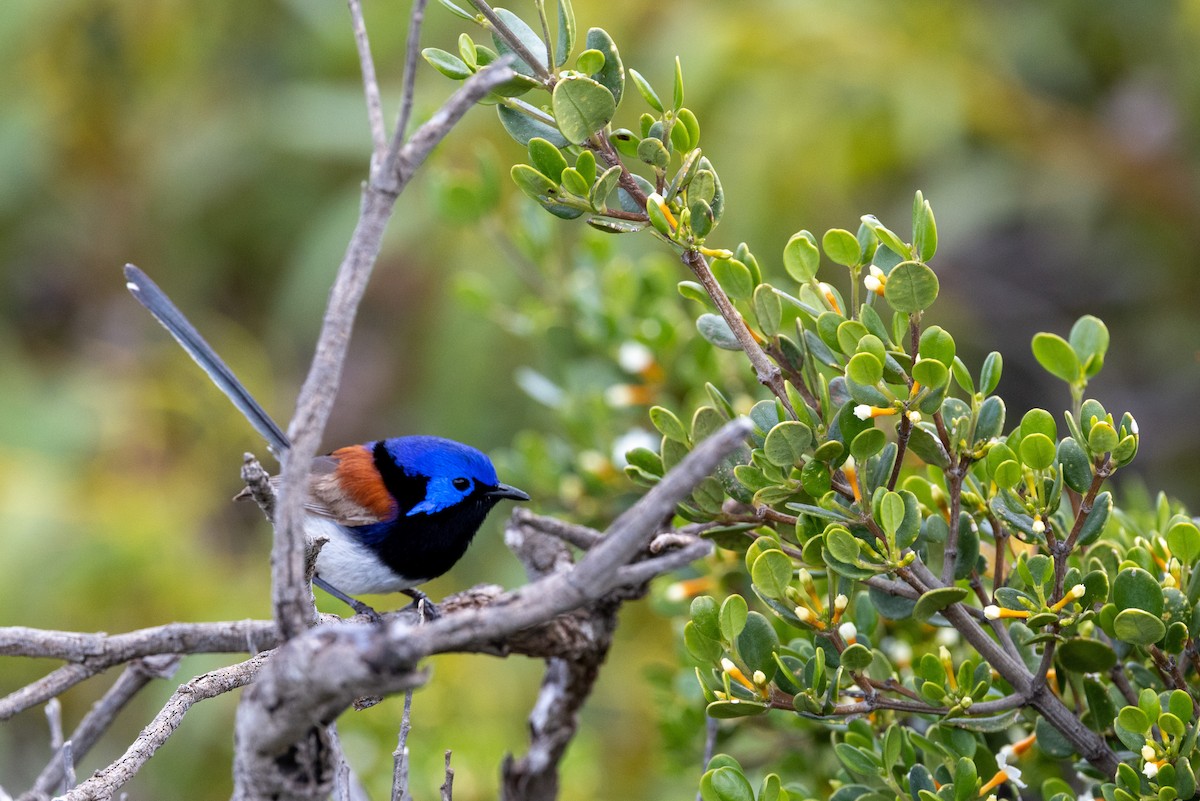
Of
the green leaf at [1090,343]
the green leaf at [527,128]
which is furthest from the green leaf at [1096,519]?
the green leaf at [527,128]

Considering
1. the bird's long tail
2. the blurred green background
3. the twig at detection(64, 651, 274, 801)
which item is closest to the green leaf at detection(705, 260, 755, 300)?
the twig at detection(64, 651, 274, 801)

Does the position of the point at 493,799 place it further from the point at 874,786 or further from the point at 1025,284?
the point at 1025,284

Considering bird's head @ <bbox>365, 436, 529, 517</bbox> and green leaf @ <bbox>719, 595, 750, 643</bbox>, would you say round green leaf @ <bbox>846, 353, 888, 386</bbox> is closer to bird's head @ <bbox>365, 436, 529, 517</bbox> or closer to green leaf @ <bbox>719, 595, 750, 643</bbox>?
green leaf @ <bbox>719, 595, 750, 643</bbox>

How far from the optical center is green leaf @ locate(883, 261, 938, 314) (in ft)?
5.02

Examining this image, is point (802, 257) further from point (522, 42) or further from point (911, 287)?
point (522, 42)

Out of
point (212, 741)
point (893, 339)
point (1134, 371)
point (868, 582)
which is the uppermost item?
A: point (893, 339)

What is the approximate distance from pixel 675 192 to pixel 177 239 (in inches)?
195

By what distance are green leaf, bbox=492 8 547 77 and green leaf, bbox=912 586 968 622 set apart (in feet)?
2.94

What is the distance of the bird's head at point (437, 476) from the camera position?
2.82 meters

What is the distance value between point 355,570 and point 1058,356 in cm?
167

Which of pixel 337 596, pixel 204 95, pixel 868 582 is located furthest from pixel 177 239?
pixel 868 582

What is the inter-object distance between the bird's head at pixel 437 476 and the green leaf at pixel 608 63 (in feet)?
4.08

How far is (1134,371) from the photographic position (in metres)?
5.63

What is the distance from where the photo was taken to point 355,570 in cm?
272
